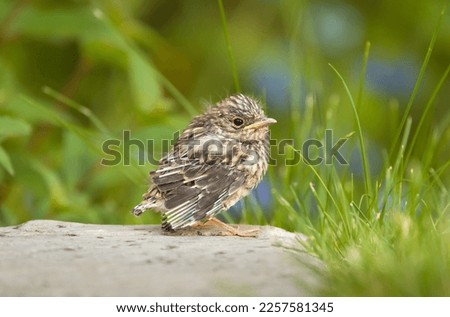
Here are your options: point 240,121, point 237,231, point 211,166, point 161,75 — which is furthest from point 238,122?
point 161,75

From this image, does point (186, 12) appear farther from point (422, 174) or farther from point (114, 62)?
point (422, 174)

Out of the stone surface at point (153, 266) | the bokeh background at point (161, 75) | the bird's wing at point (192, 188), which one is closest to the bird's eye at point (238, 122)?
the bokeh background at point (161, 75)

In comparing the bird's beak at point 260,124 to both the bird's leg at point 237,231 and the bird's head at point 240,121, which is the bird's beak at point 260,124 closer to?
the bird's head at point 240,121

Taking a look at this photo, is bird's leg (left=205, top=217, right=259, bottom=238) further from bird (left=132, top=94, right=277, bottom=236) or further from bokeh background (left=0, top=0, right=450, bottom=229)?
bokeh background (left=0, top=0, right=450, bottom=229)

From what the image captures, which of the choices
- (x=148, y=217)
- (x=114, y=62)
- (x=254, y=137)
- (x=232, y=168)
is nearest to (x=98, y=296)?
(x=232, y=168)

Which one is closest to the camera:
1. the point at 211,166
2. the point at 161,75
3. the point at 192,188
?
the point at 192,188

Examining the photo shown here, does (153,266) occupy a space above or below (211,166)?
below

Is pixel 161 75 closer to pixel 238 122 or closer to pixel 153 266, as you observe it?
pixel 238 122
